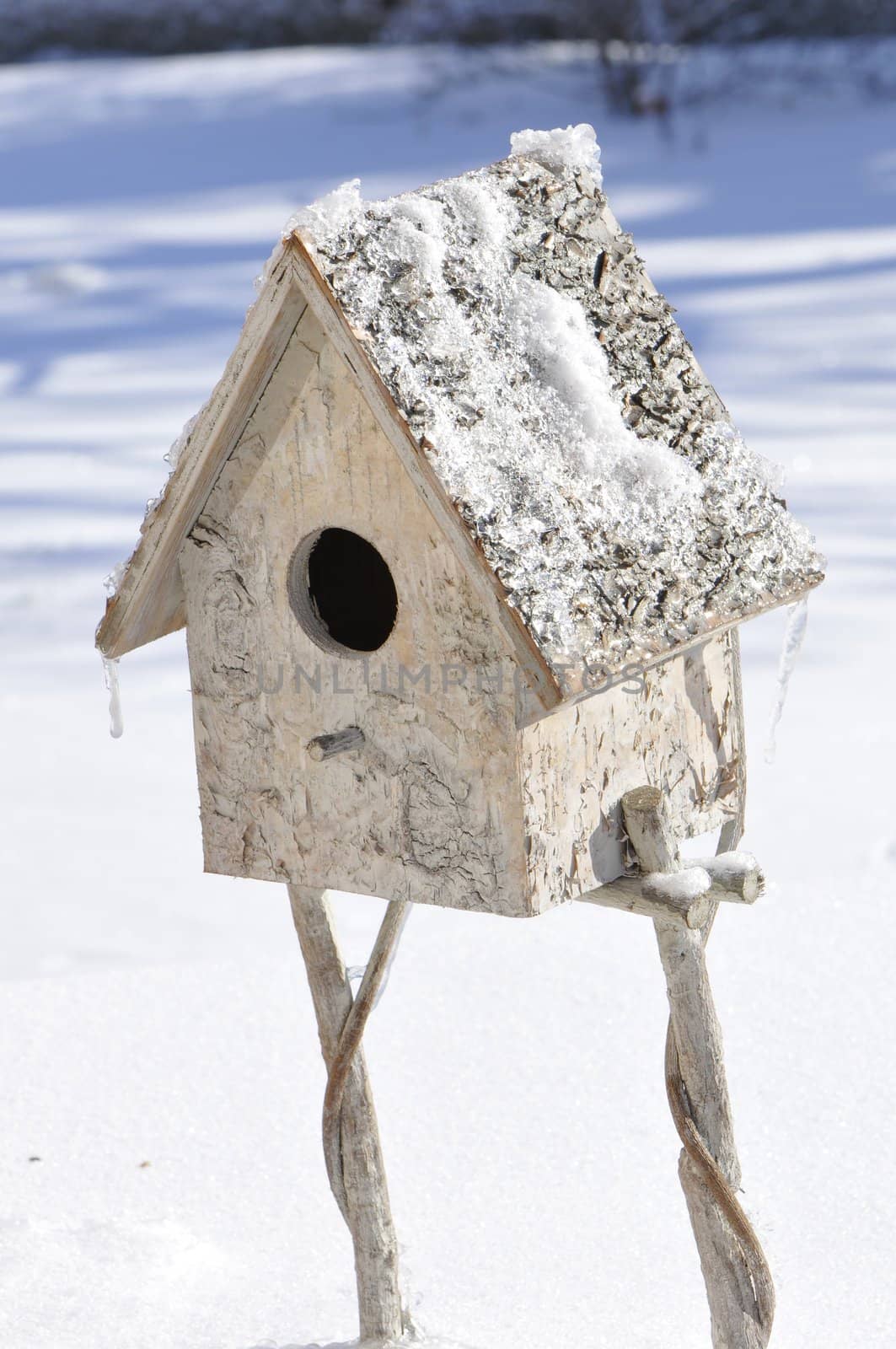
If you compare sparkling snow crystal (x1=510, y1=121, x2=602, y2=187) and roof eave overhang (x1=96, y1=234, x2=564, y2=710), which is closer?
roof eave overhang (x1=96, y1=234, x2=564, y2=710)

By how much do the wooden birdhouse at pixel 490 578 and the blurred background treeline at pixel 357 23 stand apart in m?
12.5

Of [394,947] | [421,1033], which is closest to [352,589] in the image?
[394,947]

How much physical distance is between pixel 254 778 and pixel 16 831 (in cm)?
268

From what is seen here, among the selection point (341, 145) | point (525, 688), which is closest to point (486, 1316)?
point (525, 688)

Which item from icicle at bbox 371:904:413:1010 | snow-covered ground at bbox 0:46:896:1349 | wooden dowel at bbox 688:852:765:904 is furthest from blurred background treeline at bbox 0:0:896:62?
wooden dowel at bbox 688:852:765:904

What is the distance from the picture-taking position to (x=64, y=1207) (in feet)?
8.95

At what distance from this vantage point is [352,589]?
212 centimetres

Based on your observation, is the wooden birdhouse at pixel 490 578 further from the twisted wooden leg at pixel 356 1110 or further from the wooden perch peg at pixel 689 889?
the twisted wooden leg at pixel 356 1110

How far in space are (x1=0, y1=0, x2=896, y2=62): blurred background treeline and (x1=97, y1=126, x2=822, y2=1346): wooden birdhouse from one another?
1250cm

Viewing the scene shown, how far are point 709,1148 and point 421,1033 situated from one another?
139 centimetres

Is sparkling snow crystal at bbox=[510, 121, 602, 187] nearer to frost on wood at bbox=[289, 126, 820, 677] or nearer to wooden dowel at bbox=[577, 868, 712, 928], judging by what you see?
frost on wood at bbox=[289, 126, 820, 677]

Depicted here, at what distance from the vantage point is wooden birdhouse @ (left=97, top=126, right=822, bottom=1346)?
1.65 meters

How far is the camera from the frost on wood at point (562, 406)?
5.34 feet

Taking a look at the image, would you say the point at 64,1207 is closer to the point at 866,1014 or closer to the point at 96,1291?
the point at 96,1291
